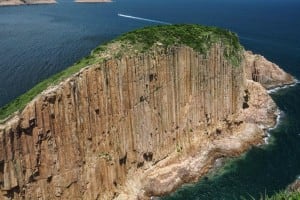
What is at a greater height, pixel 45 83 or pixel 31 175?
pixel 45 83

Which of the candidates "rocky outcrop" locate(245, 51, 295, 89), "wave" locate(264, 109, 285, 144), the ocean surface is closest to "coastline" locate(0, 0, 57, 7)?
the ocean surface

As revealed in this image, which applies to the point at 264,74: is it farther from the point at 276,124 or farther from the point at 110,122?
the point at 110,122

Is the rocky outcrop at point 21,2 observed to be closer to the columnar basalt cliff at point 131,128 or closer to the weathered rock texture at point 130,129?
the columnar basalt cliff at point 131,128

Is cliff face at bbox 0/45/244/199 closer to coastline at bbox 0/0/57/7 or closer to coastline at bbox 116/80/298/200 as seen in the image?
coastline at bbox 116/80/298/200

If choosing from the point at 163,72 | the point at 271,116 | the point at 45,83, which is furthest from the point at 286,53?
the point at 45,83

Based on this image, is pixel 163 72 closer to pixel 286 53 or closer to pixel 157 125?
pixel 157 125

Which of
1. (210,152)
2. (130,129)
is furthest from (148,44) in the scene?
(210,152)

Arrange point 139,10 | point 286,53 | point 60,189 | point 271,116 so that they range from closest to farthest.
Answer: point 60,189, point 271,116, point 286,53, point 139,10
